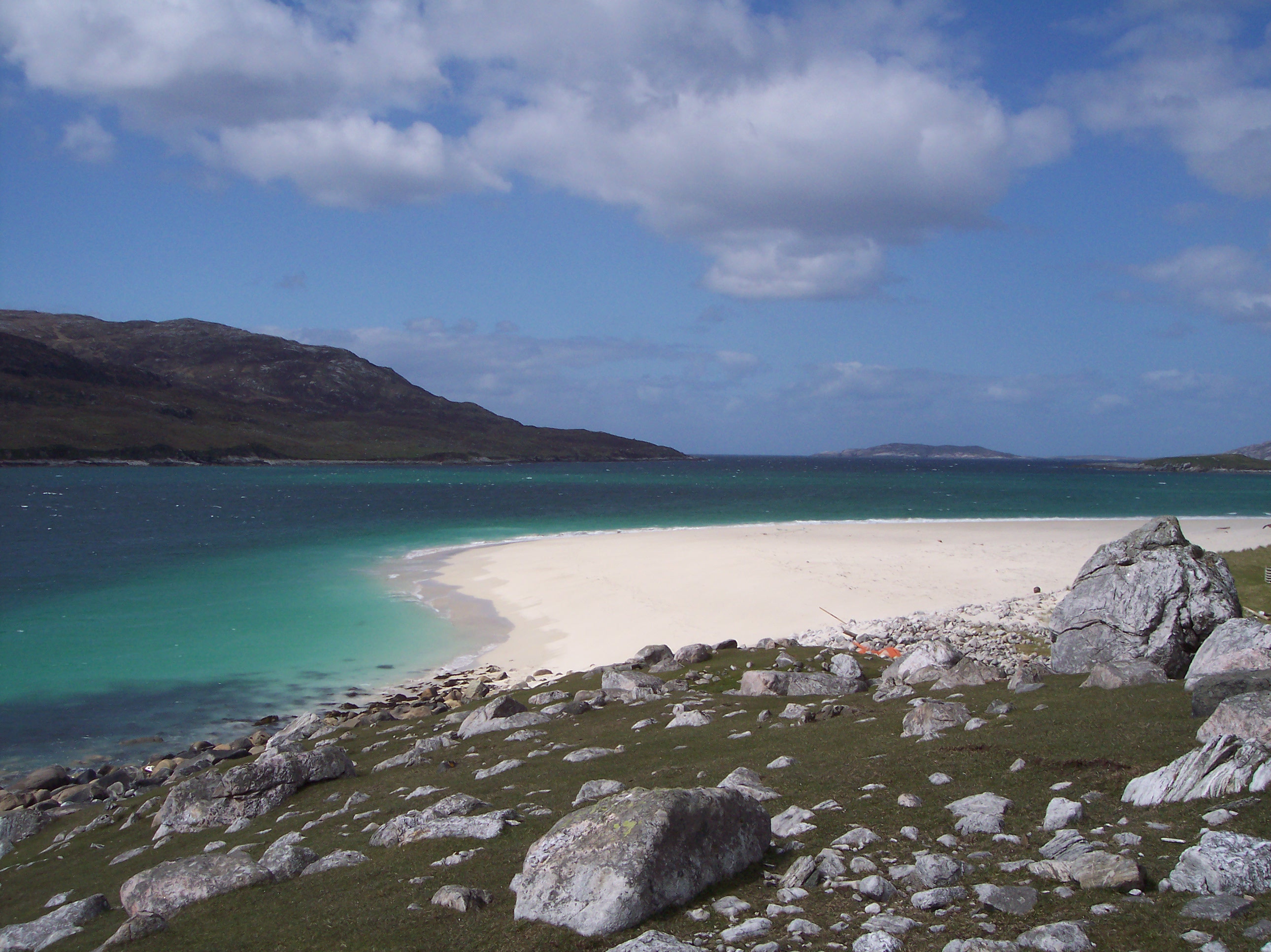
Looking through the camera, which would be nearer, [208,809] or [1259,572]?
[208,809]

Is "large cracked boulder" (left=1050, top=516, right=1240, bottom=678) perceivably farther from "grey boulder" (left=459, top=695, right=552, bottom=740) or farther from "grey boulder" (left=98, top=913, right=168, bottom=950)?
"grey boulder" (left=98, top=913, right=168, bottom=950)

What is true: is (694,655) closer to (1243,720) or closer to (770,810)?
(770,810)

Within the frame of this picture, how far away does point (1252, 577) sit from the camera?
28.5 metres

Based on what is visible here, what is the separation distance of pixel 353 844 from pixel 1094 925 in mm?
8588

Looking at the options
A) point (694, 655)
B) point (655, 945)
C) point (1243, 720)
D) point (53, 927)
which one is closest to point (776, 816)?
point (655, 945)

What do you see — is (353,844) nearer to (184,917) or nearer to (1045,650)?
(184,917)

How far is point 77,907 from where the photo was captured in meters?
9.72

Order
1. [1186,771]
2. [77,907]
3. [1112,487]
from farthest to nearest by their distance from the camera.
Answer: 1. [1112,487]
2. [77,907]
3. [1186,771]

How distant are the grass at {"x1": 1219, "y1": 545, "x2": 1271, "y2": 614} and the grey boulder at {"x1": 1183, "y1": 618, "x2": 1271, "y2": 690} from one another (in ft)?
42.9

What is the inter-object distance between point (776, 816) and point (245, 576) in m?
49.2

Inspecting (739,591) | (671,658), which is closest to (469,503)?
(739,591)

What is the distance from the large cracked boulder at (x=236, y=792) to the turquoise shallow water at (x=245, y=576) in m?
10.9

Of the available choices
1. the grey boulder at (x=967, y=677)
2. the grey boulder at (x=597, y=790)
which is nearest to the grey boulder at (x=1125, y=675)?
the grey boulder at (x=967, y=677)

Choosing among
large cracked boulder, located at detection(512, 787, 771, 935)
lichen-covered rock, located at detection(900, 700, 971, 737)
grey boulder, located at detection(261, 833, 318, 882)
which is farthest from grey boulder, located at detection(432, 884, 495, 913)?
lichen-covered rock, located at detection(900, 700, 971, 737)
